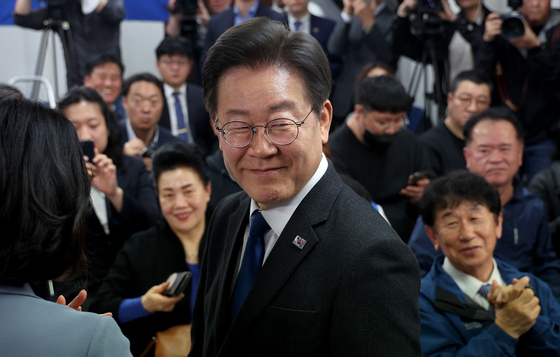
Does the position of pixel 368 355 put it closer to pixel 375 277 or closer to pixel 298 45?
pixel 375 277

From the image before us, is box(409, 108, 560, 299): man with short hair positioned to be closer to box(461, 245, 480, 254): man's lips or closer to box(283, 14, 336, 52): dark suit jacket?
box(461, 245, 480, 254): man's lips

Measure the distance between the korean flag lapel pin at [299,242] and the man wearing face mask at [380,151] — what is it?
6.37 ft

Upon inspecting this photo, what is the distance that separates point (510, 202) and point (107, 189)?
1.89m

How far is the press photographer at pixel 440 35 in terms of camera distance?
397 cm

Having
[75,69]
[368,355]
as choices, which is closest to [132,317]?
[368,355]

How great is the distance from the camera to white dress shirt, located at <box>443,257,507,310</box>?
2.02 metres

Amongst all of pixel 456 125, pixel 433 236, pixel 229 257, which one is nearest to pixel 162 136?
pixel 456 125

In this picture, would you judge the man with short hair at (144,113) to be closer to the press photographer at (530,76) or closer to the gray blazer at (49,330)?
the press photographer at (530,76)

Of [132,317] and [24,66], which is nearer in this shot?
[132,317]

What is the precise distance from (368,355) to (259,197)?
0.35 meters

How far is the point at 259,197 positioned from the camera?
1125mm

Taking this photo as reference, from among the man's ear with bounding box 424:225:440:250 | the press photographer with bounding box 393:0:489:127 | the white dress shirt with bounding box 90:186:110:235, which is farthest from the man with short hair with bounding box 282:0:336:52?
the man's ear with bounding box 424:225:440:250

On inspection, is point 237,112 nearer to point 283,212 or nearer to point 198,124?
point 283,212

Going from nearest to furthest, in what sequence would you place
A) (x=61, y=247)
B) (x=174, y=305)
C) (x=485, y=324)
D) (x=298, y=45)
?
(x=61, y=247) < (x=298, y=45) < (x=485, y=324) < (x=174, y=305)
